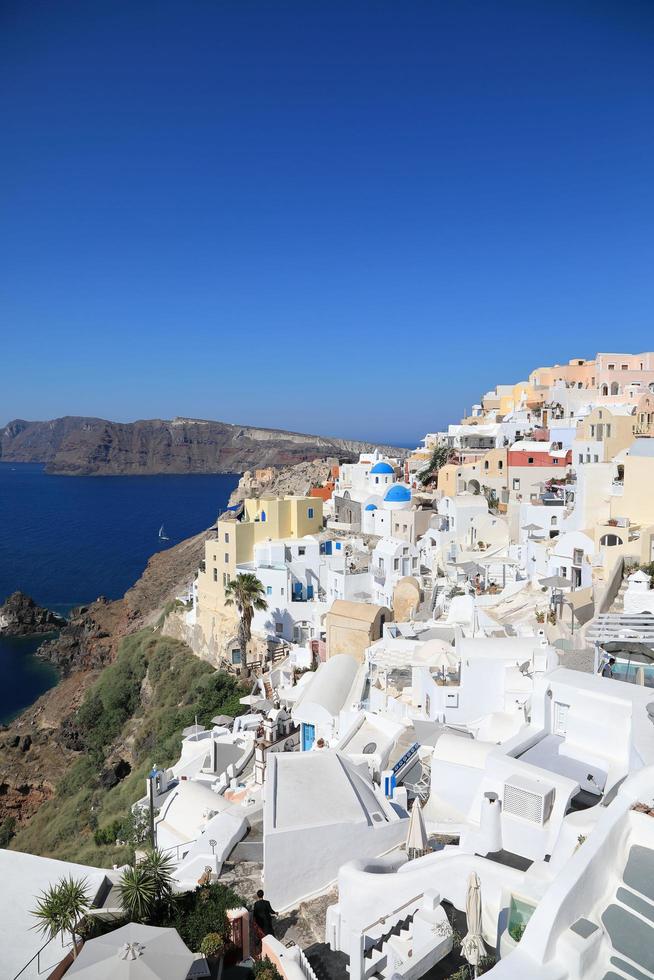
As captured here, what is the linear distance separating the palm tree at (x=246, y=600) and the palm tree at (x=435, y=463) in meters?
17.3

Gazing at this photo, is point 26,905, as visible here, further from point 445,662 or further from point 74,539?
point 74,539

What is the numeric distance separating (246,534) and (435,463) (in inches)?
700

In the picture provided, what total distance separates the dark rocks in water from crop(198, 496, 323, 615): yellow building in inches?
1077

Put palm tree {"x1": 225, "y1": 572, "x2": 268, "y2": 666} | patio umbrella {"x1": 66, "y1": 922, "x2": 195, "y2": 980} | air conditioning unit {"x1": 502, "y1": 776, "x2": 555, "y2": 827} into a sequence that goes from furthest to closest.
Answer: palm tree {"x1": 225, "y1": 572, "x2": 268, "y2": 666}, air conditioning unit {"x1": 502, "y1": 776, "x2": 555, "y2": 827}, patio umbrella {"x1": 66, "y1": 922, "x2": 195, "y2": 980}

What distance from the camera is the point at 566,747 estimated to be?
32.2ft

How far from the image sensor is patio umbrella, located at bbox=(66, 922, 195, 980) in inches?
287

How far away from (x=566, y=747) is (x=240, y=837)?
6.30m

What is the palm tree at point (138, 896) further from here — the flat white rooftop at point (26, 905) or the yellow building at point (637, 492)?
the yellow building at point (637, 492)

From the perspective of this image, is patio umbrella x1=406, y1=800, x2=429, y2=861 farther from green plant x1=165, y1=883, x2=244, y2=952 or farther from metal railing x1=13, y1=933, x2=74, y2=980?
metal railing x1=13, y1=933, x2=74, y2=980

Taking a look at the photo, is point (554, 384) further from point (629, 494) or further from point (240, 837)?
point (240, 837)

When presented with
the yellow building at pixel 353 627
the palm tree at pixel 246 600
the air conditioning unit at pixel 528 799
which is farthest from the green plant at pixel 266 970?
the palm tree at pixel 246 600

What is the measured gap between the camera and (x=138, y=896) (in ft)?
29.3

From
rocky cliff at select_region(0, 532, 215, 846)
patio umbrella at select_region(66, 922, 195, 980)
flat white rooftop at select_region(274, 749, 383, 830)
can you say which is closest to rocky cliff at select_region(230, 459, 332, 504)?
rocky cliff at select_region(0, 532, 215, 846)

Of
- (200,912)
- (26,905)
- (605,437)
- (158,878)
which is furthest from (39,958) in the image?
(605,437)
